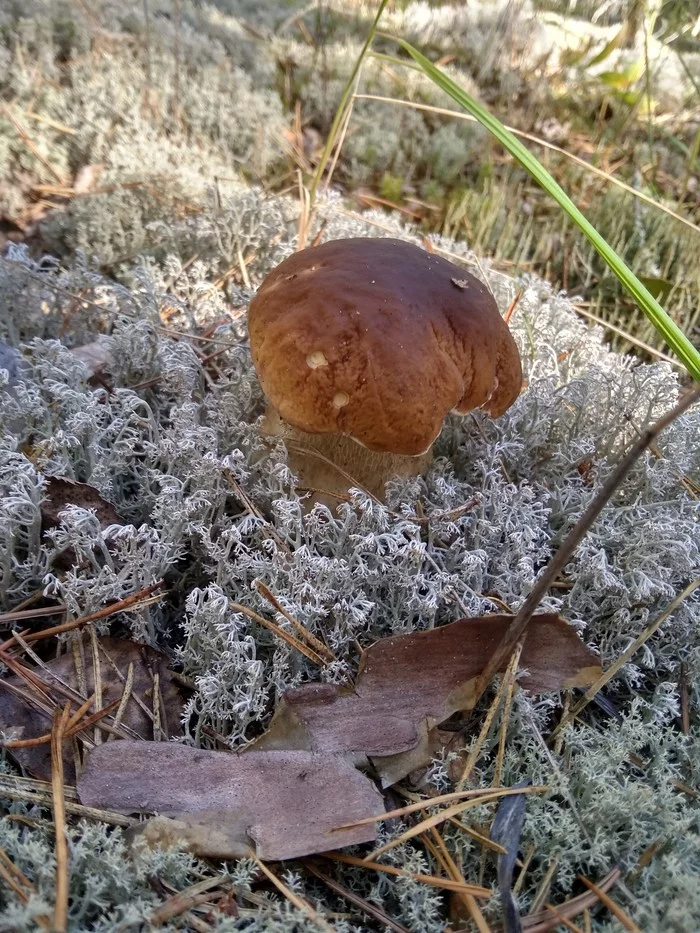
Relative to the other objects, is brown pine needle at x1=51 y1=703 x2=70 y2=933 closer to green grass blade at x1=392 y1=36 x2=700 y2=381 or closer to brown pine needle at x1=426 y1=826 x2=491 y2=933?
brown pine needle at x1=426 y1=826 x2=491 y2=933

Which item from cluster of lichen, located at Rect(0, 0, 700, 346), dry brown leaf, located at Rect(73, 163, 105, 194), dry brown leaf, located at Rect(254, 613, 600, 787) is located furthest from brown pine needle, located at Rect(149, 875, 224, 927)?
dry brown leaf, located at Rect(73, 163, 105, 194)

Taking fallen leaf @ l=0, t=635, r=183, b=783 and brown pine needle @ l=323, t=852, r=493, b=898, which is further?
fallen leaf @ l=0, t=635, r=183, b=783

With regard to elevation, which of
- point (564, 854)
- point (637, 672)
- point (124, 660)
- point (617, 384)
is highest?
point (617, 384)

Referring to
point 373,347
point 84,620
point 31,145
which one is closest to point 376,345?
point 373,347

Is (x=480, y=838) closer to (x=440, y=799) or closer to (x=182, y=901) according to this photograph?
(x=440, y=799)

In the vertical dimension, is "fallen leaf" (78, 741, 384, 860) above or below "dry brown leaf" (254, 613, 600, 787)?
below

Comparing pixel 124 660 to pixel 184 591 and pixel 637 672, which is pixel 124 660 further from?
pixel 637 672

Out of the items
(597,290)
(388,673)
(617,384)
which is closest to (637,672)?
(388,673)
